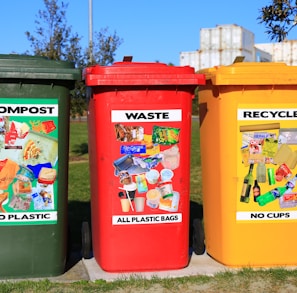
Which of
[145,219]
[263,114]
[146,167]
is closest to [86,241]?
[145,219]

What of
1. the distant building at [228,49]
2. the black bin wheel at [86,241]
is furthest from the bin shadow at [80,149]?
the distant building at [228,49]

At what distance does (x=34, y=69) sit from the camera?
14.9ft

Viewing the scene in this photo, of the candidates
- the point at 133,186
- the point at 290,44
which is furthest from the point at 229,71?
the point at 290,44

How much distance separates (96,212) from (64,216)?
37 centimetres

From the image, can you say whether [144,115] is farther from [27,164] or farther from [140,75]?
[27,164]

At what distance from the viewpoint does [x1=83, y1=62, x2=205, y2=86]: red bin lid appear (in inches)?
183

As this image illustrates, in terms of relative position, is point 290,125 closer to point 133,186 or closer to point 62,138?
point 133,186

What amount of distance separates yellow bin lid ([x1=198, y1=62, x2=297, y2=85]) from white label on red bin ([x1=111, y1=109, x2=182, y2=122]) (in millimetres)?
525

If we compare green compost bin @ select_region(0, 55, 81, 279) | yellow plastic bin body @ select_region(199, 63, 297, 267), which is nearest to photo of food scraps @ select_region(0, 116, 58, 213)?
green compost bin @ select_region(0, 55, 81, 279)

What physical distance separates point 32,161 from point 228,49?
4668 centimetres

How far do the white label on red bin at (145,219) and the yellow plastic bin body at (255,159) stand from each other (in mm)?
517

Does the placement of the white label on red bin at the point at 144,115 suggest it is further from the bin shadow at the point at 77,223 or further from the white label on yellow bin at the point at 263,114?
the bin shadow at the point at 77,223

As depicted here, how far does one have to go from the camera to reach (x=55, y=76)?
4578mm

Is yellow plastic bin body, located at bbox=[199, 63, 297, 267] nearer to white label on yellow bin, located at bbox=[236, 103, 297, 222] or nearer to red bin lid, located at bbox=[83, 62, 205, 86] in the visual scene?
white label on yellow bin, located at bbox=[236, 103, 297, 222]
